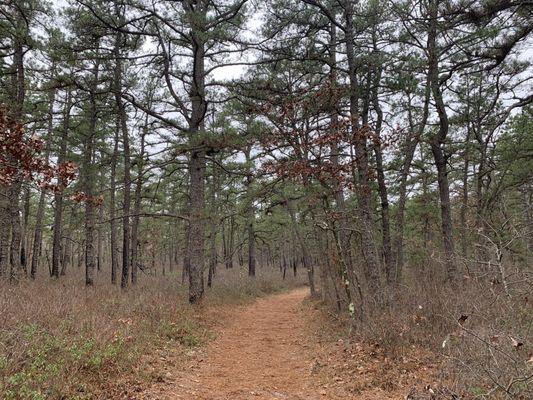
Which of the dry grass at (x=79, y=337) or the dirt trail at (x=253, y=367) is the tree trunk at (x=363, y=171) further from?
the dry grass at (x=79, y=337)

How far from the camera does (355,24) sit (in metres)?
10.2

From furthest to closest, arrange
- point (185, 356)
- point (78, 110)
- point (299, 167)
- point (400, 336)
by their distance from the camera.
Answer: point (78, 110)
point (299, 167)
point (185, 356)
point (400, 336)

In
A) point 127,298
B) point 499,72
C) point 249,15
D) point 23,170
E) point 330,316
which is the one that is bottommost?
point 330,316

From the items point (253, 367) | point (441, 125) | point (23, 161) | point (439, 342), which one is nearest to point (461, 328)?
point (439, 342)

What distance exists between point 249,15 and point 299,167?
5502 millimetres

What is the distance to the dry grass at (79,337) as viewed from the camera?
4582 millimetres

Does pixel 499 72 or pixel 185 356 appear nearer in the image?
pixel 185 356

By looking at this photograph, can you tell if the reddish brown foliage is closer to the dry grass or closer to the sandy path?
the dry grass

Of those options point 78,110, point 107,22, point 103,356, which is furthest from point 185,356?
point 78,110

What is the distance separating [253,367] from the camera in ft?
23.2

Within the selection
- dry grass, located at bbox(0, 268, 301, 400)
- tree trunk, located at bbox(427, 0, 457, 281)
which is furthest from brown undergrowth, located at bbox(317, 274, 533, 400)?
dry grass, located at bbox(0, 268, 301, 400)

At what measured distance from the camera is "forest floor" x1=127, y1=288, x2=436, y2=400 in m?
5.43

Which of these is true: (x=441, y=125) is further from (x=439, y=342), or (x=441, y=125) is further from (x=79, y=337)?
(x=79, y=337)

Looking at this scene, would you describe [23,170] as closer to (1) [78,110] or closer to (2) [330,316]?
(2) [330,316]
